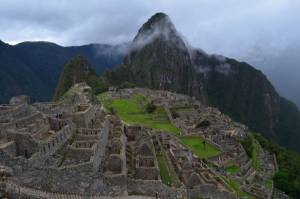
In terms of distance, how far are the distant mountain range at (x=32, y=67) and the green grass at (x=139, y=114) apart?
20.1m

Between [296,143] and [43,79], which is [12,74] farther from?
[296,143]

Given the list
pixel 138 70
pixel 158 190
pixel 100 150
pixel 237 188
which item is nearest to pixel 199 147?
pixel 237 188

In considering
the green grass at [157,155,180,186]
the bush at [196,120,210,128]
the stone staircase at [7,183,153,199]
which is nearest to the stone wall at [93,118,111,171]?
the stone staircase at [7,183,153,199]

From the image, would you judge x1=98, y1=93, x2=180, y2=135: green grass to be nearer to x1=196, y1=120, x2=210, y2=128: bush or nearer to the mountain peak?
x1=196, y1=120, x2=210, y2=128: bush

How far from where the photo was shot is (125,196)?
22422 mm

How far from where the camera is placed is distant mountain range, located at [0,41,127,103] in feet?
292

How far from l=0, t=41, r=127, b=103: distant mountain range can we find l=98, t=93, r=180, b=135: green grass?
66.0 ft

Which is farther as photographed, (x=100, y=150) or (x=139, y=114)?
(x=139, y=114)

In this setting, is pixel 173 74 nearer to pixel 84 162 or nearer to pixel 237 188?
pixel 237 188

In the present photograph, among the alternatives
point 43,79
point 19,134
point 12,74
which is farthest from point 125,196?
point 43,79

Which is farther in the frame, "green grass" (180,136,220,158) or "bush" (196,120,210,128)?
"bush" (196,120,210,128)

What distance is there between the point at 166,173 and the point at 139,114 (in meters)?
37.1

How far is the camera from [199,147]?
46812 mm

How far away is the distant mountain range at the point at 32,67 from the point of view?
88.9 metres
